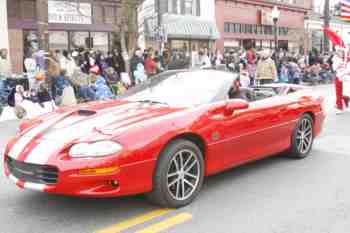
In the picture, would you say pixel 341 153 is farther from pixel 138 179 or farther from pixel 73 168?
pixel 73 168

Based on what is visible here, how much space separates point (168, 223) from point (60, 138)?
3.94ft

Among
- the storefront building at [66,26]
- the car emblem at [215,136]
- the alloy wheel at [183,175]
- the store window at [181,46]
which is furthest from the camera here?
the store window at [181,46]

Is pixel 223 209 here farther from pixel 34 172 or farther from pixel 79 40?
pixel 79 40

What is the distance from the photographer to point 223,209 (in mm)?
4566

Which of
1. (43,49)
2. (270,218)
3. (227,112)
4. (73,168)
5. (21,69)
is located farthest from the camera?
(21,69)

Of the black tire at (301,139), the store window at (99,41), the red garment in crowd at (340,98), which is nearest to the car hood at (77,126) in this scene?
the black tire at (301,139)

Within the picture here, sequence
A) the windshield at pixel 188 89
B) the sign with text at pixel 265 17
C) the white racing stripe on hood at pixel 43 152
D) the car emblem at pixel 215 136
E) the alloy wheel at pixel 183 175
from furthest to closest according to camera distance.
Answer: the sign with text at pixel 265 17, the windshield at pixel 188 89, the car emblem at pixel 215 136, the alloy wheel at pixel 183 175, the white racing stripe on hood at pixel 43 152

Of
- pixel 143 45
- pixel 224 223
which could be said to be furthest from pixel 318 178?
pixel 143 45

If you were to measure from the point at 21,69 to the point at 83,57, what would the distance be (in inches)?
185

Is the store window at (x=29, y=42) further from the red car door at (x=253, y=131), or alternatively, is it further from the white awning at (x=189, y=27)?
the red car door at (x=253, y=131)

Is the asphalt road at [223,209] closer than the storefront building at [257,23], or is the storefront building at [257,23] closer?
the asphalt road at [223,209]

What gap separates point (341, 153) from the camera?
692 centimetres

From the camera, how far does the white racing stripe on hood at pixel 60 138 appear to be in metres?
4.08

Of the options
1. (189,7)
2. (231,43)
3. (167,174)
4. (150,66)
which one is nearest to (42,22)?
(150,66)
